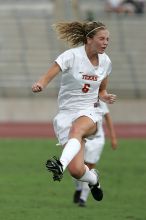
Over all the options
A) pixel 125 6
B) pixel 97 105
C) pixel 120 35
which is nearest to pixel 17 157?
pixel 97 105

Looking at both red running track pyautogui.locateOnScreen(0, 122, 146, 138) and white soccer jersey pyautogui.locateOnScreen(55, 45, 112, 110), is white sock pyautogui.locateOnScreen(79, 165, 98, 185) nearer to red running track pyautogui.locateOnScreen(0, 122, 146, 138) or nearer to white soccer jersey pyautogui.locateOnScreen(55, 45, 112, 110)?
white soccer jersey pyautogui.locateOnScreen(55, 45, 112, 110)

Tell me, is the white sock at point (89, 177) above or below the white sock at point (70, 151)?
below

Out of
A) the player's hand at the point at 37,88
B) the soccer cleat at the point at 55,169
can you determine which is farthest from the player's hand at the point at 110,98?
the soccer cleat at the point at 55,169

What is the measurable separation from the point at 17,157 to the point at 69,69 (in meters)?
7.23

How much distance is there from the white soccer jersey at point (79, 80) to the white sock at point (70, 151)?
0.58 metres

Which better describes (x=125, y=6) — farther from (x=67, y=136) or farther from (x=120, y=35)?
(x=67, y=136)

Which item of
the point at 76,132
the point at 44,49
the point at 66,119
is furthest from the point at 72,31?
the point at 44,49

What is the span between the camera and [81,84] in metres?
9.78

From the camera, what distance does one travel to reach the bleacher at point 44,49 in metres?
26.0

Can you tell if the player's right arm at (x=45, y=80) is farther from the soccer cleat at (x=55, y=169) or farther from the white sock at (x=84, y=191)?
the white sock at (x=84, y=191)

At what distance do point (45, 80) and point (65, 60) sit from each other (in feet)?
1.55

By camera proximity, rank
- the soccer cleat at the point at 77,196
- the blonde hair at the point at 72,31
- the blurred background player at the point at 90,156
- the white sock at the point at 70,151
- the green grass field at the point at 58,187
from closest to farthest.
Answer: the white sock at the point at 70,151
the blonde hair at the point at 72,31
the green grass field at the point at 58,187
the blurred background player at the point at 90,156
the soccer cleat at the point at 77,196

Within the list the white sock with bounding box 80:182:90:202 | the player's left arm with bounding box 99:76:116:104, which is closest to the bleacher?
the white sock with bounding box 80:182:90:202

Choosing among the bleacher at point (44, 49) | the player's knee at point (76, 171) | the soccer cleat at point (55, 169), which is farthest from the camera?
the bleacher at point (44, 49)
